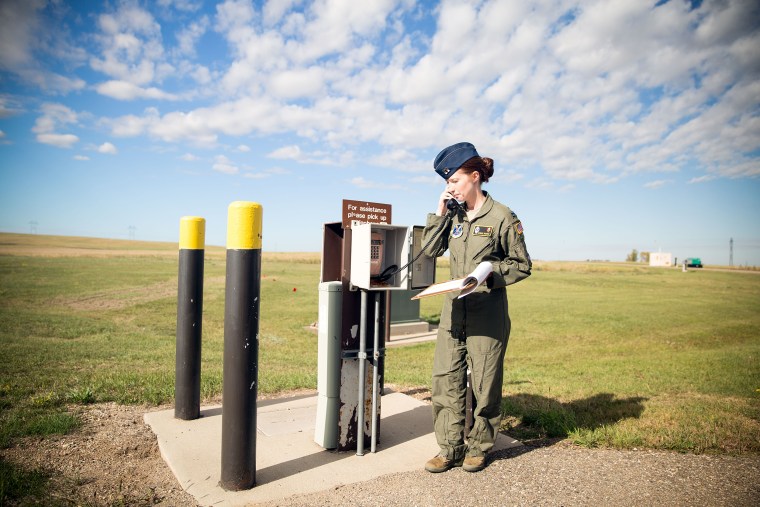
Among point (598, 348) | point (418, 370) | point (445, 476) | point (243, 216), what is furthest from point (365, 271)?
point (598, 348)

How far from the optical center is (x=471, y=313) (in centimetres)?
376

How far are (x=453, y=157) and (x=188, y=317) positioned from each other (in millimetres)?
2874

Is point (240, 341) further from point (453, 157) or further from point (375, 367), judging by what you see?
point (453, 157)

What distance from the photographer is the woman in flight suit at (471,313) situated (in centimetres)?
371

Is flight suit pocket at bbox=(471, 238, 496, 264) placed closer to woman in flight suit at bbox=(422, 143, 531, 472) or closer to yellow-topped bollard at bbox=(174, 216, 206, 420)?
woman in flight suit at bbox=(422, 143, 531, 472)

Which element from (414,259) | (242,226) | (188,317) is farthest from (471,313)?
(188,317)

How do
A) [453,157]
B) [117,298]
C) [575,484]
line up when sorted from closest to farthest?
[575,484]
[453,157]
[117,298]

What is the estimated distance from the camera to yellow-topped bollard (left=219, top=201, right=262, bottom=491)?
3248mm

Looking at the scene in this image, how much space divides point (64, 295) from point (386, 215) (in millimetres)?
17372

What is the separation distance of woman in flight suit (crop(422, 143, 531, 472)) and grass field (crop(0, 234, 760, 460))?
126 cm

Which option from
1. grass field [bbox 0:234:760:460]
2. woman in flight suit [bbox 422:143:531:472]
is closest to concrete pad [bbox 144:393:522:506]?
woman in flight suit [bbox 422:143:531:472]

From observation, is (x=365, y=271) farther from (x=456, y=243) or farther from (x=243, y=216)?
(x=243, y=216)

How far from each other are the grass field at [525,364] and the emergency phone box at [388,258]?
198cm

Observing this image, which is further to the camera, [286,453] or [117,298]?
[117,298]
